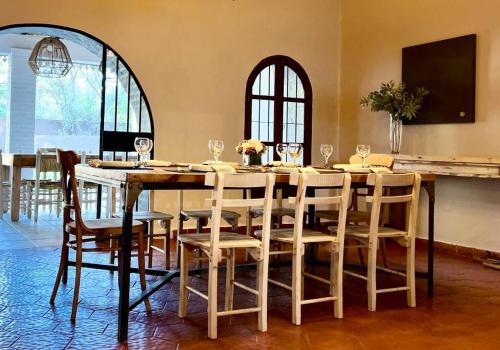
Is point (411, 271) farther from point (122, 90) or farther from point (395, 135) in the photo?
point (122, 90)

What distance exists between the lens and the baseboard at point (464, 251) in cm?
520

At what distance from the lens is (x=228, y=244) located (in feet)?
9.50

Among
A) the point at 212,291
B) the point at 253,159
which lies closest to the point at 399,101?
the point at 253,159

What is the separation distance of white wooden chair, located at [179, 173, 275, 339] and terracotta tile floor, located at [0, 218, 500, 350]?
0.43ft

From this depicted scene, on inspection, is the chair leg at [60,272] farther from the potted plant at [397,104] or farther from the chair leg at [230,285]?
the potted plant at [397,104]

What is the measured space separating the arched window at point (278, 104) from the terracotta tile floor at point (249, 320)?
2.84 metres

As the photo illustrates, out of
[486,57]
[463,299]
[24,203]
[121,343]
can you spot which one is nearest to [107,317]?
[121,343]

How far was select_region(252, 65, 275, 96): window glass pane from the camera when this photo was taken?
6.72 meters

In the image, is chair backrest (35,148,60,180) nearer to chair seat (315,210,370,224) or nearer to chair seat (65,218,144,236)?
chair seat (65,218,144,236)

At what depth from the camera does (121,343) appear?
2.72m

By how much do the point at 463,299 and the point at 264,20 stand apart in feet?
14.2

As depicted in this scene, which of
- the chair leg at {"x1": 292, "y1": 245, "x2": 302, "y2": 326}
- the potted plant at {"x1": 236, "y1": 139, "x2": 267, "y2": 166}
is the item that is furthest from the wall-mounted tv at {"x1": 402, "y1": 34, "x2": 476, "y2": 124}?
the chair leg at {"x1": 292, "y1": 245, "x2": 302, "y2": 326}

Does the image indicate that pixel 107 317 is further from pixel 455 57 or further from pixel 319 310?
pixel 455 57

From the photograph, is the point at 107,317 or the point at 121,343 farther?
the point at 107,317
